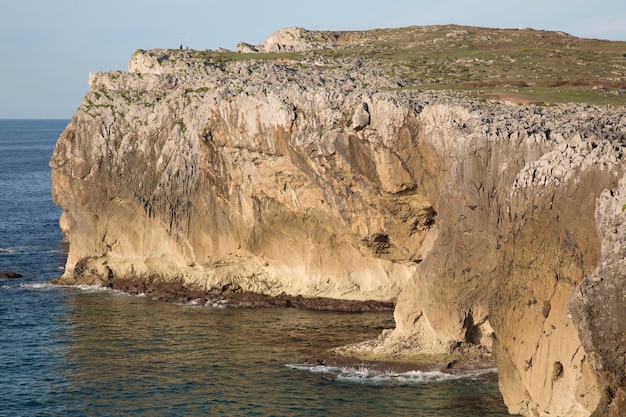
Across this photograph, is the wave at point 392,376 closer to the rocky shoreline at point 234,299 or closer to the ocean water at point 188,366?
the ocean water at point 188,366

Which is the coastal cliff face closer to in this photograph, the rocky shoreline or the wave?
the rocky shoreline

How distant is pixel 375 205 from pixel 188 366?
14.3 metres

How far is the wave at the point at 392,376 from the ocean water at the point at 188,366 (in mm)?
57

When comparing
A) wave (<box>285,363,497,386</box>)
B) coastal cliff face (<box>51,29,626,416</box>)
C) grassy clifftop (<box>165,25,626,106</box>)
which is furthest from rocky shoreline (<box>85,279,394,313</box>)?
grassy clifftop (<box>165,25,626,106</box>)

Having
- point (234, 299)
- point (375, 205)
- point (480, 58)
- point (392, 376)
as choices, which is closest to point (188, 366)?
point (392, 376)

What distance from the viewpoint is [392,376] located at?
147 feet

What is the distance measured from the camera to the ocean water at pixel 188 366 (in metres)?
41.8

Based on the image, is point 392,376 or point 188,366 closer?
point 392,376

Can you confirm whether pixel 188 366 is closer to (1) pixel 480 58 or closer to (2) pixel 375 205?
(2) pixel 375 205

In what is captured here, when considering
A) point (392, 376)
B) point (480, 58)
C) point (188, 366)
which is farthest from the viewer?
point (480, 58)

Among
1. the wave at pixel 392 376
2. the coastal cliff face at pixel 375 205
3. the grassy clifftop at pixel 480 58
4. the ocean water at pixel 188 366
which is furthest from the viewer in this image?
the grassy clifftop at pixel 480 58

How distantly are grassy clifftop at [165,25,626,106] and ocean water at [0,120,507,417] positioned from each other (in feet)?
59.3

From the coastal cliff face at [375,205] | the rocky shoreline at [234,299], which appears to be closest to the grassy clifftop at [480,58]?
the coastal cliff face at [375,205]

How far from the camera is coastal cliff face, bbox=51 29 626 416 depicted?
112 ft
